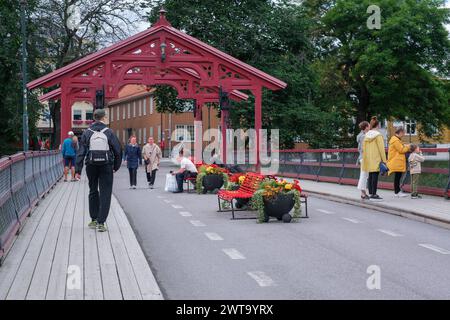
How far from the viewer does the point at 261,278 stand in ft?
26.3

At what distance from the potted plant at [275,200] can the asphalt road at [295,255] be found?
20 cm

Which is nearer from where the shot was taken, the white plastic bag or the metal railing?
the metal railing

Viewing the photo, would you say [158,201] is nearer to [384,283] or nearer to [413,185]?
[413,185]

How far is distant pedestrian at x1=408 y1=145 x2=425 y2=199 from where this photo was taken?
58.9ft

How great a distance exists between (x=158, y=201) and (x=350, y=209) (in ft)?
15.8

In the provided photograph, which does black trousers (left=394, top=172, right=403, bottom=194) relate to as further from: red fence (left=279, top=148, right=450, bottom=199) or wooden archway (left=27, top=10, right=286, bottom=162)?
wooden archway (left=27, top=10, right=286, bottom=162)

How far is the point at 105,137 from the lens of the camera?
11.3m

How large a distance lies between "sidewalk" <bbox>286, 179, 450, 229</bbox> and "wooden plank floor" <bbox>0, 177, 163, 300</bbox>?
534 centimetres

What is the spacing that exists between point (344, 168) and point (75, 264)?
56.3 feet

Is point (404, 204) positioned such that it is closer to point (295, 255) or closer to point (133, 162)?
point (295, 255)

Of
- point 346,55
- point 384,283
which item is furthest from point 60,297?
point 346,55

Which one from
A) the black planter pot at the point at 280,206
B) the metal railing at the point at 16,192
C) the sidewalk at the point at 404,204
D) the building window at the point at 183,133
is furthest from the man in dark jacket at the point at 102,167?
the building window at the point at 183,133

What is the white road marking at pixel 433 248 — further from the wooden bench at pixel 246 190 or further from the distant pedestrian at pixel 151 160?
the distant pedestrian at pixel 151 160

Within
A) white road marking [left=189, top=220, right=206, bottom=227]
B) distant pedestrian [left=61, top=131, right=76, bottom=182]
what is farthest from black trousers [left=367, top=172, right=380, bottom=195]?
distant pedestrian [left=61, top=131, right=76, bottom=182]
